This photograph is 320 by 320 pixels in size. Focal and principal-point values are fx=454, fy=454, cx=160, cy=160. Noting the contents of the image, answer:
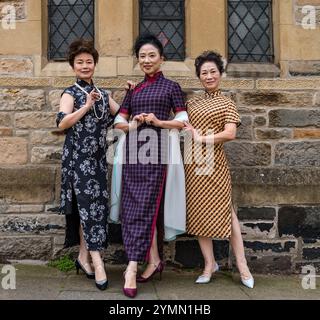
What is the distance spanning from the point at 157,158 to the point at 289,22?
2139mm

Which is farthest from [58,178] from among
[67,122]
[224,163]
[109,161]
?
[224,163]

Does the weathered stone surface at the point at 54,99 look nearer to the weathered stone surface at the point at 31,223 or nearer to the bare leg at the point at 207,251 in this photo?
the weathered stone surface at the point at 31,223

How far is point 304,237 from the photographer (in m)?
4.27

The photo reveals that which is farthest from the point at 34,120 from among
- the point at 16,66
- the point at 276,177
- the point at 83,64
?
the point at 276,177

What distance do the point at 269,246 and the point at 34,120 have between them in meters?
2.56

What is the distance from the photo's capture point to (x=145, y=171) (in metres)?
3.57

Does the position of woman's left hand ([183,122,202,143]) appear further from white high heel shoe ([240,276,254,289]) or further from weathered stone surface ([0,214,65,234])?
weathered stone surface ([0,214,65,234])

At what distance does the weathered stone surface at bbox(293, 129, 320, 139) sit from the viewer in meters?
4.47

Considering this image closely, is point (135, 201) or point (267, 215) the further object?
point (267, 215)

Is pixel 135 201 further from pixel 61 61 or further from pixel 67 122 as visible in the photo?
pixel 61 61

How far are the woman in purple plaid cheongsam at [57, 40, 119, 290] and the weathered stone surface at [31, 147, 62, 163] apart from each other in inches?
33.1

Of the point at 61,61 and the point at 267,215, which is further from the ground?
the point at 61,61

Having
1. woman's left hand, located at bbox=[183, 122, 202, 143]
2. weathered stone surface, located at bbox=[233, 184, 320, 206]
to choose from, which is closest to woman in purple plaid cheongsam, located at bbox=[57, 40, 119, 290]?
woman's left hand, located at bbox=[183, 122, 202, 143]

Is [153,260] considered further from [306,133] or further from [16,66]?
[16,66]
